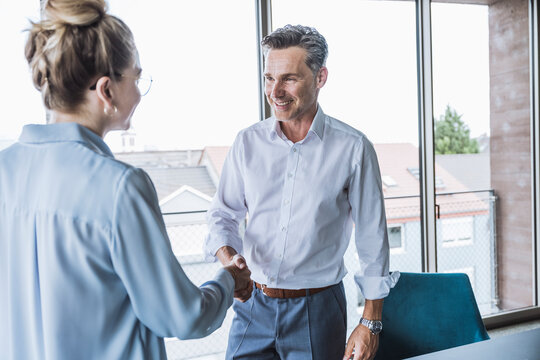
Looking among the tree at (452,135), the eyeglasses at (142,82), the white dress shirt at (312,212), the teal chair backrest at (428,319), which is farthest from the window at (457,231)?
the eyeglasses at (142,82)

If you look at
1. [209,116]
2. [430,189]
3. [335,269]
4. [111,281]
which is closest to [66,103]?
[111,281]

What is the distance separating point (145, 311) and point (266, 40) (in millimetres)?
1131

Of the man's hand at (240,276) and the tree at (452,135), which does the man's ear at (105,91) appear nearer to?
the man's hand at (240,276)

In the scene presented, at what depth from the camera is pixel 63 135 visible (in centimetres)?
86

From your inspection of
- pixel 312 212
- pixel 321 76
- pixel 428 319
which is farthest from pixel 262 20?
pixel 428 319

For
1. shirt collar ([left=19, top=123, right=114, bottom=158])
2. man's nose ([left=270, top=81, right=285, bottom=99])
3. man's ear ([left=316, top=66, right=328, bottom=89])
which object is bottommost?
shirt collar ([left=19, top=123, right=114, bottom=158])

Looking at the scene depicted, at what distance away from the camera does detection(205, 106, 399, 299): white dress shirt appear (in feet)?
5.31

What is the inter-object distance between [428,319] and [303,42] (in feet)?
3.78

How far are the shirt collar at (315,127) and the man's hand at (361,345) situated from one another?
2.23 feet

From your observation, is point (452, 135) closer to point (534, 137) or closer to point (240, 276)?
point (534, 137)

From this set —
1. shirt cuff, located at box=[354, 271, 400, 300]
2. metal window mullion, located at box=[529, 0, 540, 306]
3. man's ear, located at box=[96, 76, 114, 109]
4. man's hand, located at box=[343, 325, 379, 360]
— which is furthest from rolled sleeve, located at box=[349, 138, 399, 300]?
metal window mullion, located at box=[529, 0, 540, 306]

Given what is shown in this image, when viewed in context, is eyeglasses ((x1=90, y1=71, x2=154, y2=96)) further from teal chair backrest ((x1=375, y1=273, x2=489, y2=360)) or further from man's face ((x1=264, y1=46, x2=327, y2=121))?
teal chair backrest ((x1=375, y1=273, x2=489, y2=360))

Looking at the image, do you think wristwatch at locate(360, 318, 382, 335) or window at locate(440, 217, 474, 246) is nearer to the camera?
wristwatch at locate(360, 318, 382, 335)

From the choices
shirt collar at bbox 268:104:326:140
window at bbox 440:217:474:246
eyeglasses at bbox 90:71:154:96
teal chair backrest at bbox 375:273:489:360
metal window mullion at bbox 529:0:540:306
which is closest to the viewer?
eyeglasses at bbox 90:71:154:96
